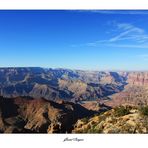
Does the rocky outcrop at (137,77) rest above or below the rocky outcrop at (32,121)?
above

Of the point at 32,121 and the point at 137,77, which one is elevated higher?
the point at 137,77

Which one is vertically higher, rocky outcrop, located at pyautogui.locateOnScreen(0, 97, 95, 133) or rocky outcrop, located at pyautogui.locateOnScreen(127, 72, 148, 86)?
rocky outcrop, located at pyautogui.locateOnScreen(127, 72, 148, 86)

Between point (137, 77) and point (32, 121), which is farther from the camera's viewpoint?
point (137, 77)

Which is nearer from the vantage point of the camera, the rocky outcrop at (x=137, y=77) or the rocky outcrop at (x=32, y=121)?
the rocky outcrop at (x=32, y=121)

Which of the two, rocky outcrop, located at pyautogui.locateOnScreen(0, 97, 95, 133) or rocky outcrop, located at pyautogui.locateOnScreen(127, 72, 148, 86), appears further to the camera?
rocky outcrop, located at pyautogui.locateOnScreen(127, 72, 148, 86)
